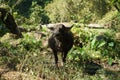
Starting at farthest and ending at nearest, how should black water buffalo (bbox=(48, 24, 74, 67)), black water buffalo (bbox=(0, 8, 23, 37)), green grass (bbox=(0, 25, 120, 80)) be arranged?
black water buffalo (bbox=(0, 8, 23, 37)) → black water buffalo (bbox=(48, 24, 74, 67)) → green grass (bbox=(0, 25, 120, 80))

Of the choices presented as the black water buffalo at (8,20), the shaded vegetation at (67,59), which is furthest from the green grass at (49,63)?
the black water buffalo at (8,20)

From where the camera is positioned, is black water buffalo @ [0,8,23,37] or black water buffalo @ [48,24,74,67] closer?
black water buffalo @ [48,24,74,67]

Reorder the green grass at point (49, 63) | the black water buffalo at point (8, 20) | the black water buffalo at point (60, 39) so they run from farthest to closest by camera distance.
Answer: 1. the black water buffalo at point (8, 20)
2. the black water buffalo at point (60, 39)
3. the green grass at point (49, 63)

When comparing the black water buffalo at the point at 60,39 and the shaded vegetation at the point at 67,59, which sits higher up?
the black water buffalo at the point at 60,39

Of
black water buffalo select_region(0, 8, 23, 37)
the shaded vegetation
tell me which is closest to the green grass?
the shaded vegetation

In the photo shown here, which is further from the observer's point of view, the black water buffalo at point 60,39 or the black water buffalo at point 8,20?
the black water buffalo at point 8,20

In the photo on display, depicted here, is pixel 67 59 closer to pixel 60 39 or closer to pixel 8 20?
pixel 60 39

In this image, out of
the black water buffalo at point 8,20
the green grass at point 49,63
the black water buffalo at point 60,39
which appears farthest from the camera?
the black water buffalo at point 8,20

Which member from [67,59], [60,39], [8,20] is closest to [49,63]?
[60,39]

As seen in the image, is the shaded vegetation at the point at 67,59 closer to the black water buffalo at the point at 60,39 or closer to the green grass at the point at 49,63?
the green grass at the point at 49,63

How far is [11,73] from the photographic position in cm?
731

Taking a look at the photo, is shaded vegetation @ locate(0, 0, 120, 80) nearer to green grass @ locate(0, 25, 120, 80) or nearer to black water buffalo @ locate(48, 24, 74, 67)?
green grass @ locate(0, 25, 120, 80)

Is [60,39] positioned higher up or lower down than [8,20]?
higher up

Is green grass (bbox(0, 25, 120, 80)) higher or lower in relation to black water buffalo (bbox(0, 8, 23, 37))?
lower
